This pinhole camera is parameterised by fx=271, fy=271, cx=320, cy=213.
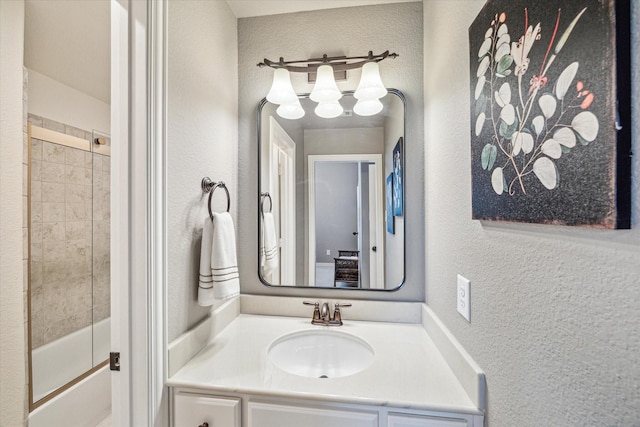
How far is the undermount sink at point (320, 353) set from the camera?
118cm

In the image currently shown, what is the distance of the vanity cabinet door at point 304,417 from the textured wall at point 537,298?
14.1 inches

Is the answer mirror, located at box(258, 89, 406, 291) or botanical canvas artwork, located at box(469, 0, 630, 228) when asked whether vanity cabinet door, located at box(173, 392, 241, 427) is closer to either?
mirror, located at box(258, 89, 406, 291)

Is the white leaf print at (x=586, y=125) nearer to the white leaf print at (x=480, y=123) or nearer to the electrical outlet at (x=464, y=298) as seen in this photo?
the white leaf print at (x=480, y=123)

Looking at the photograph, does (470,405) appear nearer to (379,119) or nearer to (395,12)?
(379,119)

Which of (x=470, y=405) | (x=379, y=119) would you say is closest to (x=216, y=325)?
(x=470, y=405)

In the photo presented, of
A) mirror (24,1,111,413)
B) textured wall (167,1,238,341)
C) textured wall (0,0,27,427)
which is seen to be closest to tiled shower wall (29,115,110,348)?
mirror (24,1,111,413)

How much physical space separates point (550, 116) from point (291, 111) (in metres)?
1.19

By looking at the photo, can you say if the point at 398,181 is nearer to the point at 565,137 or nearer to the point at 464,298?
the point at 464,298

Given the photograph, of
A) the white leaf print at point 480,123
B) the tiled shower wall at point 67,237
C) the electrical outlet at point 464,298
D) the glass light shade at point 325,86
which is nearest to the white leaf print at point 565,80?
the white leaf print at point 480,123

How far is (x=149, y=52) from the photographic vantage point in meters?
0.85

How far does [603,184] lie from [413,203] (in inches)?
40.9

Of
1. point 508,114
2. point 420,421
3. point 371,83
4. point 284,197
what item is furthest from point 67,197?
point 508,114

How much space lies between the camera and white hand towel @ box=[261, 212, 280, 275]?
1469 mm

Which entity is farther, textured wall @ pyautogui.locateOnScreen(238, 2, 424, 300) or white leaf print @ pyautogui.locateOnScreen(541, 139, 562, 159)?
textured wall @ pyautogui.locateOnScreen(238, 2, 424, 300)
